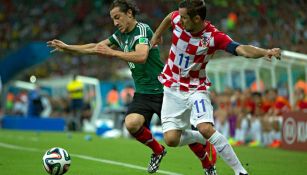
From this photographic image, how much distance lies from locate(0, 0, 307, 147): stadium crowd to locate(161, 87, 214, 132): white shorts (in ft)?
29.4

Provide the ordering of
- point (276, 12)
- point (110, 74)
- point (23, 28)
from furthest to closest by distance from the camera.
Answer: point (23, 28) → point (110, 74) → point (276, 12)

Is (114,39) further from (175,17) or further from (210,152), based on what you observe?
(210,152)

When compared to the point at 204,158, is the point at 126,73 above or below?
above

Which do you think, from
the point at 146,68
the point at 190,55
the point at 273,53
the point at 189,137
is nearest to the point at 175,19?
the point at 190,55

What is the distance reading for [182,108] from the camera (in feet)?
31.2

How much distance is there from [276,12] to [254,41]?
267 centimetres

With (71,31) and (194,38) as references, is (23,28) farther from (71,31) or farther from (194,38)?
(194,38)

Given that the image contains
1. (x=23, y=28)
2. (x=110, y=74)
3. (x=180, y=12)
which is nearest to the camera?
(x=180, y=12)

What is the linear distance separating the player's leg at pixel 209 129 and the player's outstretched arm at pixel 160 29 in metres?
1.04

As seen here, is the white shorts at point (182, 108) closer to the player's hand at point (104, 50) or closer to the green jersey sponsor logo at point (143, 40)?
the green jersey sponsor logo at point (143, 40)

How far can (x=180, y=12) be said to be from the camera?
9.02 m

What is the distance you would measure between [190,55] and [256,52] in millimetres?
1067

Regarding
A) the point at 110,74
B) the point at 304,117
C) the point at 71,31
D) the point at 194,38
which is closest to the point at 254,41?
the point at 304,117

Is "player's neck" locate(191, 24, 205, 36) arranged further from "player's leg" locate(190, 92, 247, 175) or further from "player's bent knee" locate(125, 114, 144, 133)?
"player's bent knee" locate(125, 114, 144, 133)
